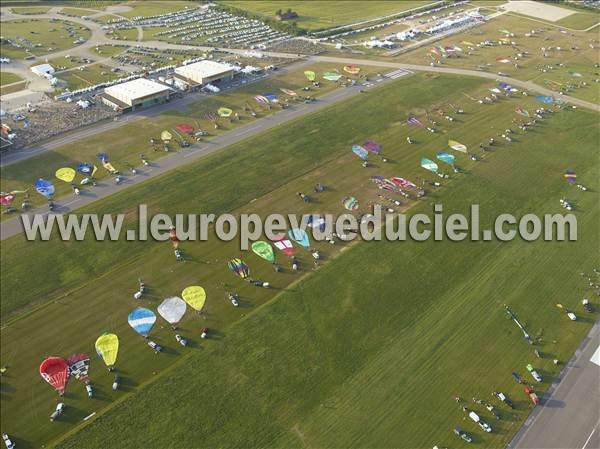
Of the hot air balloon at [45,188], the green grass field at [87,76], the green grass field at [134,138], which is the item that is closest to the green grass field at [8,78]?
the green grass field at [87,76]

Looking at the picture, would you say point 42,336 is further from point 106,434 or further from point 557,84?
point 557,84

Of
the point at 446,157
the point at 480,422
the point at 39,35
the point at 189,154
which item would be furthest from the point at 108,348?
the point at 39,35

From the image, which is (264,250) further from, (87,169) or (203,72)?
(203,72)

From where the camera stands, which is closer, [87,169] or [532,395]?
[532,395]

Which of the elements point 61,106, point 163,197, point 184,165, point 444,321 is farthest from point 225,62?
point 444,321

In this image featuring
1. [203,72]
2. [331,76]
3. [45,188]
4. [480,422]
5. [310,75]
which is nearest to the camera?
[480,422]
